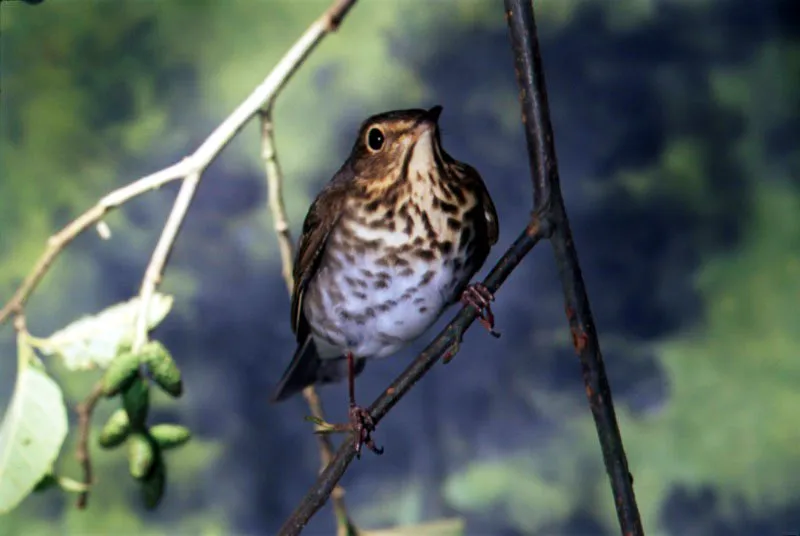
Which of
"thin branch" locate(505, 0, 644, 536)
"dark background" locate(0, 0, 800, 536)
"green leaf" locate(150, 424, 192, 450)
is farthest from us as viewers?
"dark background" locate(0, 0, 800, 536)

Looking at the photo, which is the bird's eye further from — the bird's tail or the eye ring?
the bird's tail

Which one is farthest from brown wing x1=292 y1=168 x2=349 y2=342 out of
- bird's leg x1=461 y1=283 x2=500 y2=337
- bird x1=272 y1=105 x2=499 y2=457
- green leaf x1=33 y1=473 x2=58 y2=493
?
green leaf x1=33 y1=473 x2=58 y2=493

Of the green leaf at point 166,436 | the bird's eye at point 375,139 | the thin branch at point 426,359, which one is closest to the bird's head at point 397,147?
the bird's eye at point 375,139

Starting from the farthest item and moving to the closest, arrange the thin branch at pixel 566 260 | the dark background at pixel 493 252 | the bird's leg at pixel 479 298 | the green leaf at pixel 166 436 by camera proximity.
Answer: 1. the dark background at pixel 493 252
2. the green leaf at pixel 166 436
3. the bird's leg at pixel 479 298
4. the thin branch at pixel 566 260

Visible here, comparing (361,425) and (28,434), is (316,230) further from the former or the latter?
(28,434)

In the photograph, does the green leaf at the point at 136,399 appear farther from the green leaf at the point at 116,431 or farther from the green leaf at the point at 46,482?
the green leaf at the point at 46,482

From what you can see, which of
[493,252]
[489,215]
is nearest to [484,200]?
[489,215]

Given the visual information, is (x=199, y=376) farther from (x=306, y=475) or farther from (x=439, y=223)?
(x=439, y=223)
